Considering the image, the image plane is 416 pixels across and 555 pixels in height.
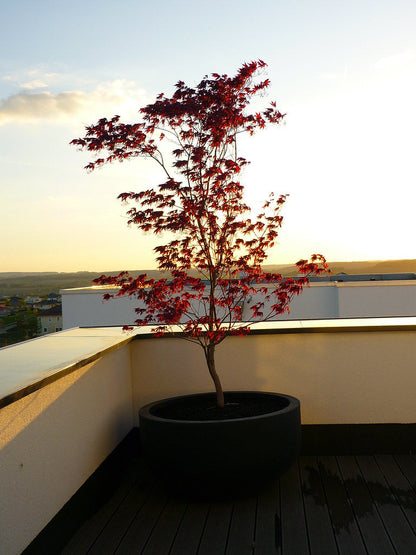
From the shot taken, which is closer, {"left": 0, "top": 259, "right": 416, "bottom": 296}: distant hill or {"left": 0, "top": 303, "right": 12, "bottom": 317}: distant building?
{"left": 0, "top": 259, "right": 416, "bottom": 296}: distant hill

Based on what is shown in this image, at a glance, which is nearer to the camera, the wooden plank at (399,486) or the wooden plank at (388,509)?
the wooden plank at (388,509)

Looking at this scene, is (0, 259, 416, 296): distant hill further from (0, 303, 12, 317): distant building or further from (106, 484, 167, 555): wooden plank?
(106, 484, 167, 555): wooden plank

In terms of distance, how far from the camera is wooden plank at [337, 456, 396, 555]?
2.80 m

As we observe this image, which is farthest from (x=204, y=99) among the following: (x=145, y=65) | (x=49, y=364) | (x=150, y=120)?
(x=145, y=65)

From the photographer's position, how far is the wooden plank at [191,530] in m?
2.84

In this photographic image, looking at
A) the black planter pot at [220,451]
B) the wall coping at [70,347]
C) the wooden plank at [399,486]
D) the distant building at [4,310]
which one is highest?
the distant building at [4,310]

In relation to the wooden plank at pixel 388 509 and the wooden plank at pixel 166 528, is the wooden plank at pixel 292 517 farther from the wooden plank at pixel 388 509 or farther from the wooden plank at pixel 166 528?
the wooden plank at pixel 166 528

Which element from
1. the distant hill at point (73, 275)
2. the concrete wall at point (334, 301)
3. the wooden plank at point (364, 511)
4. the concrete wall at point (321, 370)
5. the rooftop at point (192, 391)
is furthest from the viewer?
the concrete wall at point (334, 301)

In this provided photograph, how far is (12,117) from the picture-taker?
7984 mm

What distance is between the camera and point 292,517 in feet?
10.3

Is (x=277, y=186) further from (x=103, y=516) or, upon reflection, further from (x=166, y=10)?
(x=166, y=10)

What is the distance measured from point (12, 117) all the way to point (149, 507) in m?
6.02

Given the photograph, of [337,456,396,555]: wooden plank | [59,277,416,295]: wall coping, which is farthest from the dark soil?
[59,277,416,295]: wall coping

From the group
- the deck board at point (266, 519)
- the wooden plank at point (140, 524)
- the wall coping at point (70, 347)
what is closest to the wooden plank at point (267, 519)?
the deck board at point (266, 519)
